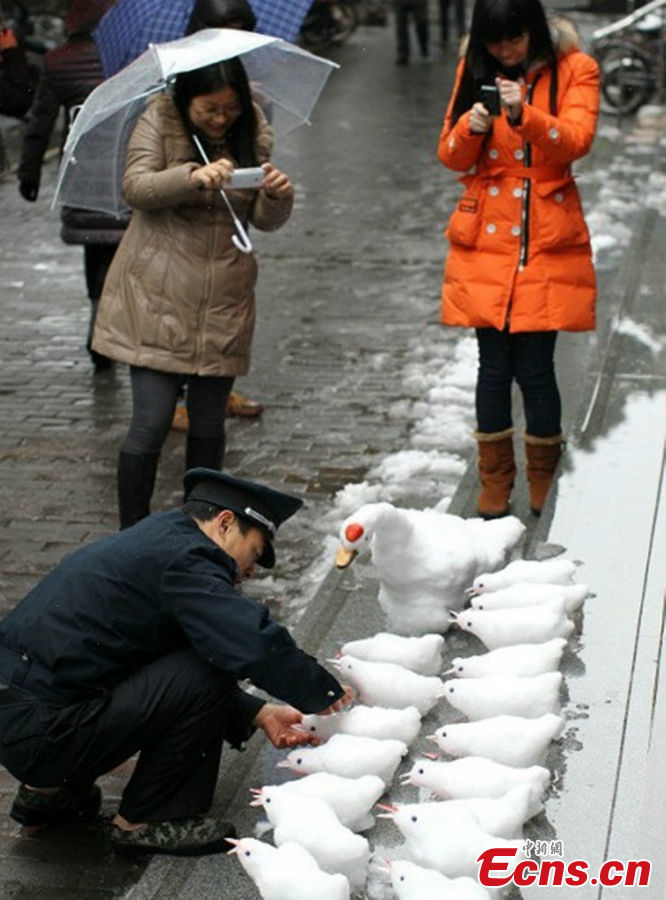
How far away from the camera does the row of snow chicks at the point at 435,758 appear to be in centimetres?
371

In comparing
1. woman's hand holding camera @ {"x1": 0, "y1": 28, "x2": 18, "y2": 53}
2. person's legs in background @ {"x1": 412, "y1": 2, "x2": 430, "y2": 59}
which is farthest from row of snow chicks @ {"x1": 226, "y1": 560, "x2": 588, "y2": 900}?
person's legs in background @ {"x1": 412, "y1": 2, "x2": 430, "y2": 59}

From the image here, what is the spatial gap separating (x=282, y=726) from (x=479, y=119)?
230cm

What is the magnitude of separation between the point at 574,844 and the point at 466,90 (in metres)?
2.88

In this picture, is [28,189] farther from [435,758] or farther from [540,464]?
[435,758]

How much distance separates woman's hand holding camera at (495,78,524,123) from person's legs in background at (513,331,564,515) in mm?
805

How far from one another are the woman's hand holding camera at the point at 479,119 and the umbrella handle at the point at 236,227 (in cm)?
87

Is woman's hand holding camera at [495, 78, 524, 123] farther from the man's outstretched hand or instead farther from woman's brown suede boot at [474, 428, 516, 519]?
the man's outstretched hand

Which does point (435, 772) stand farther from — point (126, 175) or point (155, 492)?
point (155, 492)

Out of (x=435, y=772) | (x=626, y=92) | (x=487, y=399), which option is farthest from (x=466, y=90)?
(x=626, y=92)

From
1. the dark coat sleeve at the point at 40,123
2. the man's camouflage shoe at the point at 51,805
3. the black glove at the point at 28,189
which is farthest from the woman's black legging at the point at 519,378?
the black glove at the point at 28,189

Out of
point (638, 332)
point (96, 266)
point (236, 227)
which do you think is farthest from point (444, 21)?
point (236, 227)

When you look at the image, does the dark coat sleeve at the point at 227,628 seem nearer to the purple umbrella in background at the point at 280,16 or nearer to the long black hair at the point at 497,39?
the long black hair at the point at 497,39

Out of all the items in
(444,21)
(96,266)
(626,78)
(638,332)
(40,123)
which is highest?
(40,123)

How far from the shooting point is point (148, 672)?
4074mm
